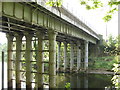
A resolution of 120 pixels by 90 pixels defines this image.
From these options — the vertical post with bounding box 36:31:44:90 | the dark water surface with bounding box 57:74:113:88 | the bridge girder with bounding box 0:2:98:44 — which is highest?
the bridge girder with bounding box 0:2:98:44

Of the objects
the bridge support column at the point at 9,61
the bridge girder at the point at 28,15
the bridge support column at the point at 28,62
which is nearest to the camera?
the bridge girder at the point at 28,15

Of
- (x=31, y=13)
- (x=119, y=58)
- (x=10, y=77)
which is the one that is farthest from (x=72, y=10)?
(x=119, y=58)

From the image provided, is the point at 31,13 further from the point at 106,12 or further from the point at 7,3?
the point at 106,12

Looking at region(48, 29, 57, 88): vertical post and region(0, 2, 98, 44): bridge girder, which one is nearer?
region(0, 2, 98, 44): bridge girder

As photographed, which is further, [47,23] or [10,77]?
[10,77]

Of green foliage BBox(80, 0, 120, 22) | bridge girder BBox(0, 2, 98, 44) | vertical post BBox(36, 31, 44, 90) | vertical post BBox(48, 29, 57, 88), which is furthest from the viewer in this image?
vertical post BBox(36, 31, 44, 90)

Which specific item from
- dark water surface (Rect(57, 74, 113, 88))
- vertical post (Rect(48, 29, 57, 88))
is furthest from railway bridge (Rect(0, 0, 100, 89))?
dark water surface (Rect(57, 74, 113, 88))

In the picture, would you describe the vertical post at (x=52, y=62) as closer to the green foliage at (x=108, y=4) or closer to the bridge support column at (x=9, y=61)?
the bridge support column at (x=9, y=61)

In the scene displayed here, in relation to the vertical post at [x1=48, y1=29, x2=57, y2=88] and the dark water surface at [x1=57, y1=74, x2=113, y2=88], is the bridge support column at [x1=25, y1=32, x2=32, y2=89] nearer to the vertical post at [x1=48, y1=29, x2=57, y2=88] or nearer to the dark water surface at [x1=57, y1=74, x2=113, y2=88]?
the vertical post at [x1=48, y1=29, x2=57, y2=88]

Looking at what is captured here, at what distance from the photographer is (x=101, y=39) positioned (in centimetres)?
4950

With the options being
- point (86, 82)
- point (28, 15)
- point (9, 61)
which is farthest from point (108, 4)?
point (86, 82)

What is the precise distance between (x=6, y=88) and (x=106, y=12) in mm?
17350

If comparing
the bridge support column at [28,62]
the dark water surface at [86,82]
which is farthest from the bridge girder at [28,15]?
the dark water surface at [86,82]

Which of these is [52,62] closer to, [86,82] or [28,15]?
[28,15]
